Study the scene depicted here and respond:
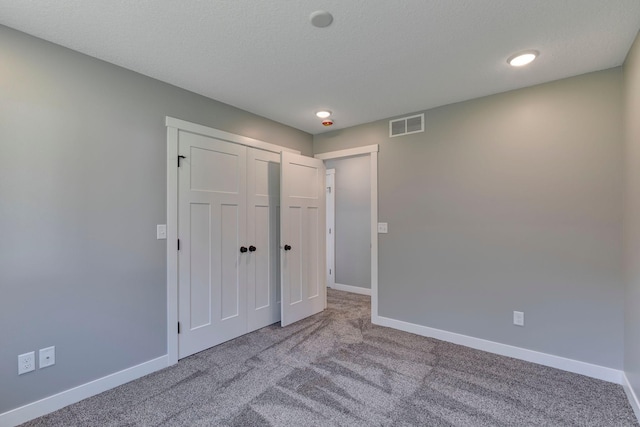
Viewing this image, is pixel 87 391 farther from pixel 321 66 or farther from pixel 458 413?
pixel 321 66

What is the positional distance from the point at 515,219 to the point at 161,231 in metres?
3.12

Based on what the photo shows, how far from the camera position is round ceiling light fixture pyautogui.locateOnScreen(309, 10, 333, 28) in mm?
1639

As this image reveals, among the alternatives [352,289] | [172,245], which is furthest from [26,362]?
[352,289]

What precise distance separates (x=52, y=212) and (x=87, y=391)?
4.18 ft

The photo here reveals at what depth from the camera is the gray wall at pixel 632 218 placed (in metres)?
1.86

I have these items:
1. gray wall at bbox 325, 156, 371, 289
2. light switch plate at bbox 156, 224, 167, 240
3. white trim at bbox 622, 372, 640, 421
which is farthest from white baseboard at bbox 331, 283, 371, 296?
light switch plate at bbox 156, 224, 167, 240

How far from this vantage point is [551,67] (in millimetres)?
2246

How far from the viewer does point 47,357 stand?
75.0 inches

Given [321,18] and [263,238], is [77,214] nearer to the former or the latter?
[263,238]

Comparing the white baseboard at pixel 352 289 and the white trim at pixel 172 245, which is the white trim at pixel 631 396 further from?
the white trim at pixel 172 245

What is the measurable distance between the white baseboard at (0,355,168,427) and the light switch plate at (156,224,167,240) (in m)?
1.01

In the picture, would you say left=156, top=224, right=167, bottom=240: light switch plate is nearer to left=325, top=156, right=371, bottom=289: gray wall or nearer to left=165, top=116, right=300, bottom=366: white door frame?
left=165, top=116, right=300, bottom=366: white door frame

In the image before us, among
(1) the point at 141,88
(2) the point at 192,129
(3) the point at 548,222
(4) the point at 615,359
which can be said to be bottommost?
(4) the point at 615,359

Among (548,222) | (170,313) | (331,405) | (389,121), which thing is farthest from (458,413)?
(389,121)
